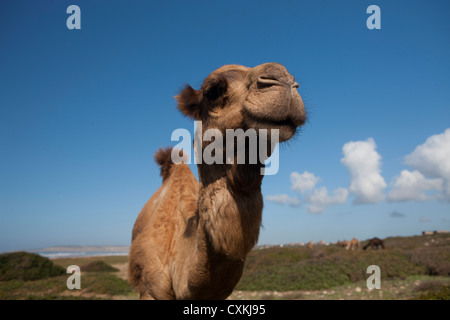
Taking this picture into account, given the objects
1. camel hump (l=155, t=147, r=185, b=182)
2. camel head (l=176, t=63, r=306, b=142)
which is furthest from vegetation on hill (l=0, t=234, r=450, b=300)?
camel head (l=176, t=63, r=306, b=142)

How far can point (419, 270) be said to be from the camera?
12938 mm

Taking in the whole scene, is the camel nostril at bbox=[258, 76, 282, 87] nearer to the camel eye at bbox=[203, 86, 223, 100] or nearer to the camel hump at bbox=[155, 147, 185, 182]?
the camel eye at bbox=[203, 86, 223, 100]

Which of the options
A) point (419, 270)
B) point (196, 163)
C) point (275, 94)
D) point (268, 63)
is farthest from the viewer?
point (419, 270)

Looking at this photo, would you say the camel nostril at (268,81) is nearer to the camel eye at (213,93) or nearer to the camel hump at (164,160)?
the camel eye at (213,93)

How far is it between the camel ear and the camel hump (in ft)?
7.54

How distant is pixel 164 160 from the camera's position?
213 inches

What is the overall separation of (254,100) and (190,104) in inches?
43.1

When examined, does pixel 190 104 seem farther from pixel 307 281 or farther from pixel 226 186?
pixel 307 281

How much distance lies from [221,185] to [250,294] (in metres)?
11.0

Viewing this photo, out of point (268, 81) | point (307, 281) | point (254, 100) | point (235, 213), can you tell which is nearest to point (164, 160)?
point (235, 213)

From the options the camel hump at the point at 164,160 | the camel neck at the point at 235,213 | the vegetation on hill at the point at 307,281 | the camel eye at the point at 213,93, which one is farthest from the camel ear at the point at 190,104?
the vegetation on hill at the point at 307,281

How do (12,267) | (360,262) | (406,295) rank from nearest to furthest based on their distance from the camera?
(406,295), (360,262), (12,267)
